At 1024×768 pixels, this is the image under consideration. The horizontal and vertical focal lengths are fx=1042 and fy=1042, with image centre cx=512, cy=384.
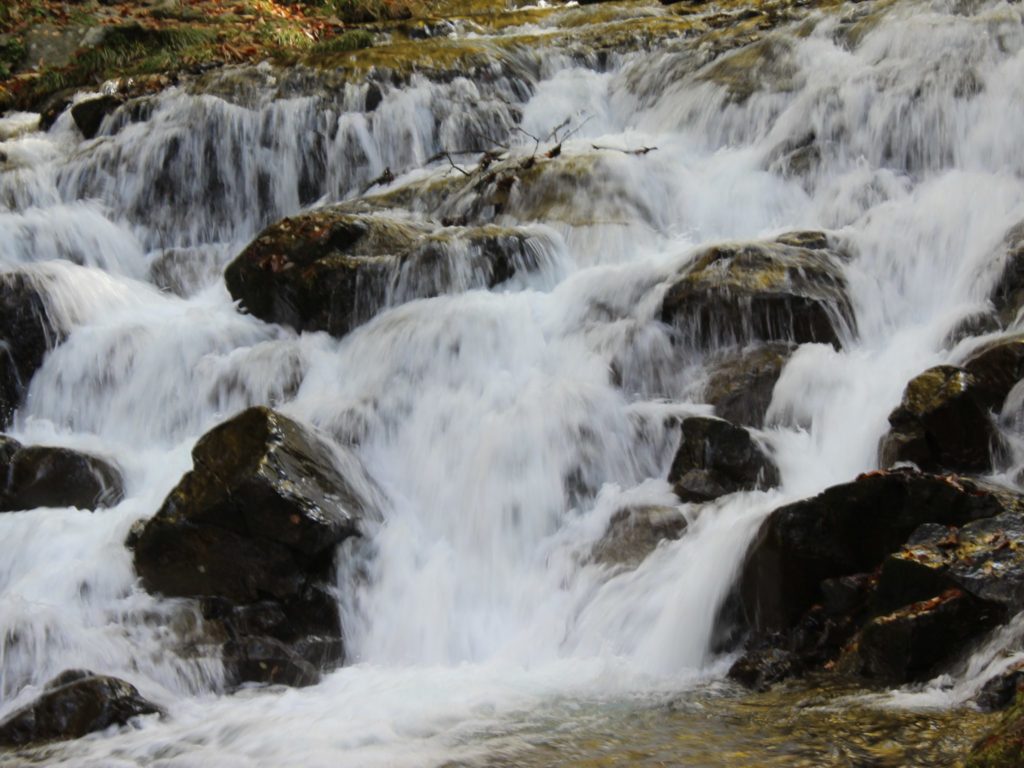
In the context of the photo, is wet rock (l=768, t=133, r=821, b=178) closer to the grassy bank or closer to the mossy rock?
the mossy rock

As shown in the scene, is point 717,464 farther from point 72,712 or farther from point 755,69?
point 755,69

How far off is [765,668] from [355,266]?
17.1ft

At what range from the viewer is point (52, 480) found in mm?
6973

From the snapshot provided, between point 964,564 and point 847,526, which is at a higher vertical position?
point 847,526

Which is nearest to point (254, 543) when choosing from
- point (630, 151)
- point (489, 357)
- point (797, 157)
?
point (489, 357)

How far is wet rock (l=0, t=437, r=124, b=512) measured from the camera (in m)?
6.94

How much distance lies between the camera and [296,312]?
867 cm

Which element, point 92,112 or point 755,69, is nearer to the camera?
point 755,69

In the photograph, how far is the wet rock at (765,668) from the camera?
4.23m

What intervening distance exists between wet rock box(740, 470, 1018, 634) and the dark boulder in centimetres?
233

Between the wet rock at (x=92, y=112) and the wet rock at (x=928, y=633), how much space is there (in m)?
11.8

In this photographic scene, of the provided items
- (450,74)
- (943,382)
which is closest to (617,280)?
(943,382)

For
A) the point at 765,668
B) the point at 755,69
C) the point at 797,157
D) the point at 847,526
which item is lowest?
the point at 765,668

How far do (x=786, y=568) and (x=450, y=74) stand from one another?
9846mm
